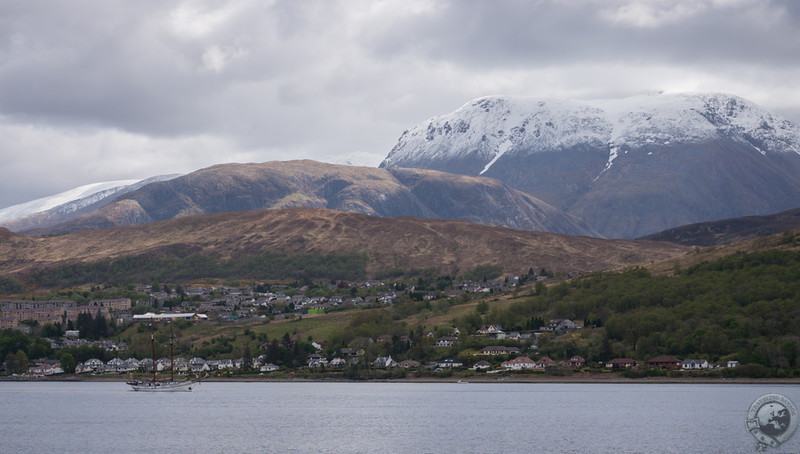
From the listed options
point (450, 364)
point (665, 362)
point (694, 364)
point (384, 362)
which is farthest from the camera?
point (384, 362)

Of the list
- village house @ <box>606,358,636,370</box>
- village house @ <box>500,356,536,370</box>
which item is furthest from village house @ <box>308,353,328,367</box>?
village house @ <box>606,358,636,370</box>

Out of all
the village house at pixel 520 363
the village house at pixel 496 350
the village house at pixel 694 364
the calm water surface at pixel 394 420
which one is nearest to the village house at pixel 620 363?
the calm water surface at pixel 394 420

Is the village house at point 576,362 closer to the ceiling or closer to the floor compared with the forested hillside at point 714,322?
closer to the floor

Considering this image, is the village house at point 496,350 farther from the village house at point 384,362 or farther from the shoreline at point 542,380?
the village house at point 384,362

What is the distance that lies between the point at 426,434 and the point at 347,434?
7.52 m

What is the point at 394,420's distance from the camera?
11675cm

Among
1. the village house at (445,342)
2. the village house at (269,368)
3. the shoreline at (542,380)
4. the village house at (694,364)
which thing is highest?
the village house at (445,342)

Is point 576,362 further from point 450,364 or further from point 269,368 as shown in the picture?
point 269,368

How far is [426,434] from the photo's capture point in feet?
340

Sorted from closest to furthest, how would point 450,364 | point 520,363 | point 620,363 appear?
1. point 620,363
2. point 520,363
3. point 450,364

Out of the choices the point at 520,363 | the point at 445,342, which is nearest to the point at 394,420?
the point at 520,363

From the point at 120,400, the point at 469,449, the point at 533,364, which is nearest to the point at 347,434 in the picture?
the point at 469,449

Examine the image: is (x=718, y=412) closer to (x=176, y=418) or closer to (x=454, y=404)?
(x=454, y=404)

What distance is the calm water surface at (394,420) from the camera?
94375 mm
